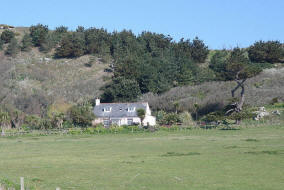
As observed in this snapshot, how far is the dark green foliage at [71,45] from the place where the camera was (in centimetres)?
12144

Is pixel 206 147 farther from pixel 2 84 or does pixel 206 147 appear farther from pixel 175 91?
pixel 2 84

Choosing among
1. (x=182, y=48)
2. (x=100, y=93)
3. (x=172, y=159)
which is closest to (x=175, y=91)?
(x=100, y=93)

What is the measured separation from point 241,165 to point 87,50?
102 metres

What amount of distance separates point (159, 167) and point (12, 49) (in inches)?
4092

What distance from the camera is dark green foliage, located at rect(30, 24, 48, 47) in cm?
12825

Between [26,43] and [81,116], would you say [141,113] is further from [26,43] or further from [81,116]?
[26,43]

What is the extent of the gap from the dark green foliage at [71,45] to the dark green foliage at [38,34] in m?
8.12

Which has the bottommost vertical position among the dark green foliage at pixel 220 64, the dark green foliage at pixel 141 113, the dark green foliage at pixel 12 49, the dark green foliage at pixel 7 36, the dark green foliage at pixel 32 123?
the dark green foliage at pixel 32 123

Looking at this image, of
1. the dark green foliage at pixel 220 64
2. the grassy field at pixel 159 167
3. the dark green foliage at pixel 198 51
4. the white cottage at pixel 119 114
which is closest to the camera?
the grassy field at pixel 159 167

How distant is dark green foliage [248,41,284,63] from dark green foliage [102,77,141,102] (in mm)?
33370

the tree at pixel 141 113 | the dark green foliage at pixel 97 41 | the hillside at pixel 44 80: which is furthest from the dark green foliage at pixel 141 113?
the dark green foliage at pixel 97 41

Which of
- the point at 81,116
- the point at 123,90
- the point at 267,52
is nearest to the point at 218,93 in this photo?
the point at 123,90

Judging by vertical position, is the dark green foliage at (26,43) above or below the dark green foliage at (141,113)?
above

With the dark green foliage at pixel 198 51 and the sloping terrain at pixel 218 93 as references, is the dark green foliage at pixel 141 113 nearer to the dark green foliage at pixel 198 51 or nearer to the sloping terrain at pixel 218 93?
the sloping terrain at pixel 218 93
